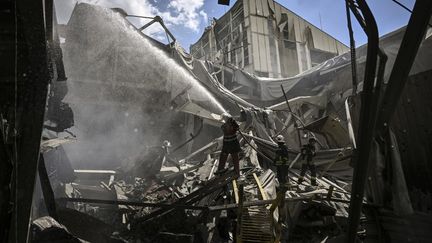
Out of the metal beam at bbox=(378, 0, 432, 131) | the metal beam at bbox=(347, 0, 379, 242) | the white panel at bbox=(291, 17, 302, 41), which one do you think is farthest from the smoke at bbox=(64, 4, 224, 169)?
the white panel at bbox=(291, 17, 302, 41)

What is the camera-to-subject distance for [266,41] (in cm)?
2323

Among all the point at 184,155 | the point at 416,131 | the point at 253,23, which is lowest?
the point at 184,155

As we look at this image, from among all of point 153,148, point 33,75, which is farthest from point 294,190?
point 33,75

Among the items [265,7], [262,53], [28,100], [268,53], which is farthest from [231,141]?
[265,7]

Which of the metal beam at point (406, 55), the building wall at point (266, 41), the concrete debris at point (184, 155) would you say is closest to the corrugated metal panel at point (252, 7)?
the building wall at point (266, 41)

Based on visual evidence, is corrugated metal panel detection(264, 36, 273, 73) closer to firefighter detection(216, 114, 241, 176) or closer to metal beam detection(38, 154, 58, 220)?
firefighter detection(216, 114, 241, 176)

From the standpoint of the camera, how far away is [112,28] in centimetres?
1273

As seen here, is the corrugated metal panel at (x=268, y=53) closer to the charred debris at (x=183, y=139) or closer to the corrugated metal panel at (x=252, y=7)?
the corrugated metal panel at (x=252, y=7)

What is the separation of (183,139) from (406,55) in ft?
42.4

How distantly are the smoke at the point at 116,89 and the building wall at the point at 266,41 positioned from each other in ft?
26.8

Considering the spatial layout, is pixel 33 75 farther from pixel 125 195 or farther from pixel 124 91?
pixel 124 91

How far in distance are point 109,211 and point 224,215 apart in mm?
2719

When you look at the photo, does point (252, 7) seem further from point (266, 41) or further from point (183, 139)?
point (183, 139)

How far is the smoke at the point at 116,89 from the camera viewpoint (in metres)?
12.0
